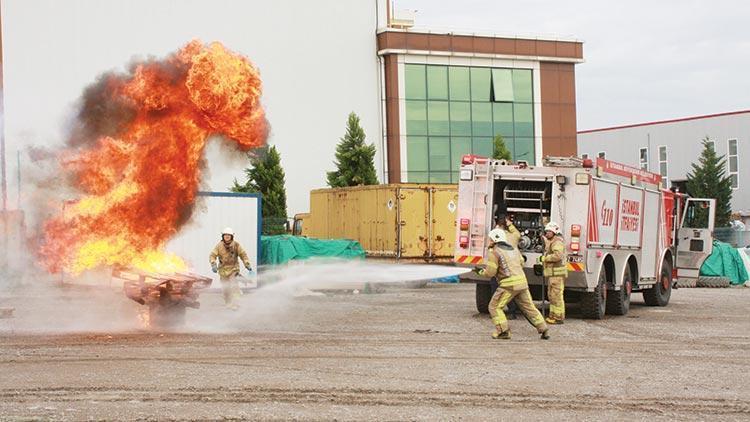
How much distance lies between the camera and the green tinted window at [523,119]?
52.1 m

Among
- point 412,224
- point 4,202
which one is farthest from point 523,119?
point 4,202

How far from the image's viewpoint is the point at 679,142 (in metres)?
70.6

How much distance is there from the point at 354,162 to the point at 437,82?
9722mm

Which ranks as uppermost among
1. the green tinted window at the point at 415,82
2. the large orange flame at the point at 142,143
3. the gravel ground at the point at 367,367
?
the green tinted window at the point at 415,82

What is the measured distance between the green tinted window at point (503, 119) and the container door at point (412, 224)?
22558mm

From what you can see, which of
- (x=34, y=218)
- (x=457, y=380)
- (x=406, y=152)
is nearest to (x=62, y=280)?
(x=34, y=218)

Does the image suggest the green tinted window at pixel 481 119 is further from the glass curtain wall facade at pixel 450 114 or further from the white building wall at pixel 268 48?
the white building wall at pixel 268 48

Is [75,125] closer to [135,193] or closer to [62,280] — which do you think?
[135,193]

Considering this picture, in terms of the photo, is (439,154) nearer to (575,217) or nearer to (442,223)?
(442,223)

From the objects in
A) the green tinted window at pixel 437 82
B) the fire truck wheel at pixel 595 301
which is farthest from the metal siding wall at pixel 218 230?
the green tinted window at pixel 437 82

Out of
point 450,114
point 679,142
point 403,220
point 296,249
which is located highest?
point 679,142

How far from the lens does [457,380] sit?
11.0 m

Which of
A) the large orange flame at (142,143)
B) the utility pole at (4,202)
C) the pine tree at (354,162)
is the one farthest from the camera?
the pine tree at (354,162)

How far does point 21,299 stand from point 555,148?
35.2 m
